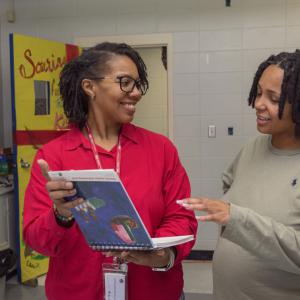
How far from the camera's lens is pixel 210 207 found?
1001 millimetres

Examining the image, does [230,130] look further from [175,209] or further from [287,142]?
[175,209]

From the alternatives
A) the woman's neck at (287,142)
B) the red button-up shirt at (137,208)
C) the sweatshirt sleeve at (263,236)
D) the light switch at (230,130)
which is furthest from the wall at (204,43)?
the sweatshirt sleeve at (263,236)

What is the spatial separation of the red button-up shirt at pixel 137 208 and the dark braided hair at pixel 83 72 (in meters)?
0.07

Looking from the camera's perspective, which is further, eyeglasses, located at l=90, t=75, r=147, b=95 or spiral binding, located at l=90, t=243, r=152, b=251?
eyeglasses, located at l=90, t=75, r=147, b=95

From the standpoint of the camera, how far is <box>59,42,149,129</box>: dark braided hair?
1.29 meters

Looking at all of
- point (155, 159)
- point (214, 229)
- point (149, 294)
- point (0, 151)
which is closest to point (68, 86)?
point (155, 159)

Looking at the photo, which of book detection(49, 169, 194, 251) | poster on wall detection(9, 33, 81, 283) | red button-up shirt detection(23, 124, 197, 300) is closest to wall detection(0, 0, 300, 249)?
poster on wall detection(9, 33, 81, 283)

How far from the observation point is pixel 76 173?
36.1 inches

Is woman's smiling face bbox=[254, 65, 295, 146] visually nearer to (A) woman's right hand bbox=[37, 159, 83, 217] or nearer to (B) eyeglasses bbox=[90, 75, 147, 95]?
(B) eyeglasses bbox=[90, 75, 147, 95]

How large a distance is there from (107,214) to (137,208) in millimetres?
216

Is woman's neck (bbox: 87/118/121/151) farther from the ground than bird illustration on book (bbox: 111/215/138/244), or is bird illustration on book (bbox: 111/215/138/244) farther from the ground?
woman's neck (bbox: 87/118/121/151)

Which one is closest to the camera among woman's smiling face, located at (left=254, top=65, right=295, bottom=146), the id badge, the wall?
the id badge

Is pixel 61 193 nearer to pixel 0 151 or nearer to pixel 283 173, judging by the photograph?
pixel 283 173

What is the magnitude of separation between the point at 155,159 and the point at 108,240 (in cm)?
33
